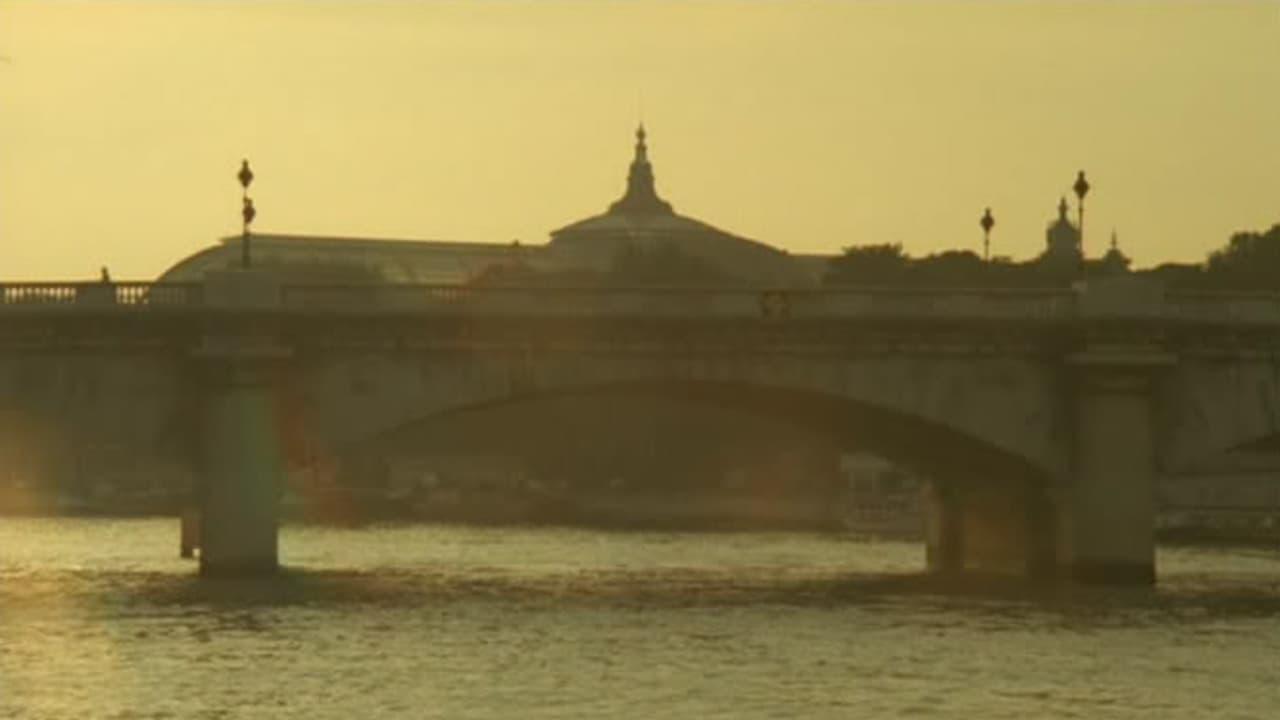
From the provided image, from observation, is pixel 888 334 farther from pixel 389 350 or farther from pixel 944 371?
pixel 389 350

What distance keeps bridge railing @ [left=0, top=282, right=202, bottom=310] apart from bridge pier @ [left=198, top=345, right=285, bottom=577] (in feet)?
6.29

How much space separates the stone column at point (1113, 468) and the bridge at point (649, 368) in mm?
53

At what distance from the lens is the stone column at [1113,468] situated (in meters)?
119

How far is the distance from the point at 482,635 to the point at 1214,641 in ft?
47.8

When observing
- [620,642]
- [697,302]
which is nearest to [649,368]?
[697,302]

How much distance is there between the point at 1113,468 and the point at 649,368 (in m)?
11.2

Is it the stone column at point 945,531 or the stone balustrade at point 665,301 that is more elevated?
the stone balustrade at point 665,301

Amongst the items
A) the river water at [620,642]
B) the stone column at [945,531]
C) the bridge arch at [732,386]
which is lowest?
the river water at [620,642]

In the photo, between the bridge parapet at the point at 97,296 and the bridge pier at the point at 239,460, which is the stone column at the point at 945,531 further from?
the bridge parapet at the point at 97,296

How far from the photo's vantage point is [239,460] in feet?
383

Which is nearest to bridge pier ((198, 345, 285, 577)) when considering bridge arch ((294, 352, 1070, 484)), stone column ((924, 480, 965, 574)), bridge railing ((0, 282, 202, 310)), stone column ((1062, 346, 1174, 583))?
bridge arch ((294, 352, 1070, 484))

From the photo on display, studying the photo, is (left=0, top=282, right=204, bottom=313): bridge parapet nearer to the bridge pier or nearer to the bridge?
the bridge

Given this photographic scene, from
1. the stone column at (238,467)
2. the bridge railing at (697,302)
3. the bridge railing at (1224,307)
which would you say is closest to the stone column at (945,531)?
the bridge railing at (697,302)

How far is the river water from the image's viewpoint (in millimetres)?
85438
